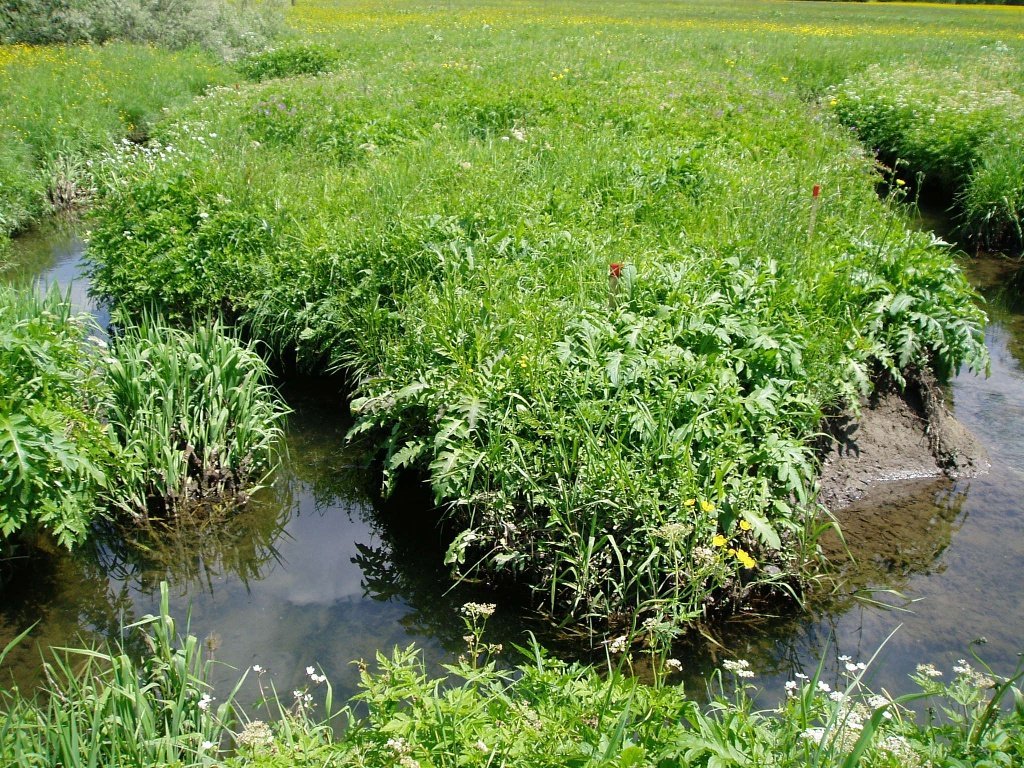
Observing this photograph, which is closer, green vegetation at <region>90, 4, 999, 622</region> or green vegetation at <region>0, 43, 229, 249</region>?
green vegetation at <region>90, 4, 999, 622</region>

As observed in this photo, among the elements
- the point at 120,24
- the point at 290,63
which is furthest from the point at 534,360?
the point at 120,24

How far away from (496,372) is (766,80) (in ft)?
44.4

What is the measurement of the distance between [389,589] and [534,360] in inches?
63.8

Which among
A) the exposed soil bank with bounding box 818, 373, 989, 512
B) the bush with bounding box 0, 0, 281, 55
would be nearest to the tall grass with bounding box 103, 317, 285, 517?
the exposed soil bank with bounding box 818, 373, 989, 512

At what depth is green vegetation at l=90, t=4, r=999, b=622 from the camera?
450 cm

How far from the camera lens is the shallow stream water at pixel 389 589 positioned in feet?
14.3

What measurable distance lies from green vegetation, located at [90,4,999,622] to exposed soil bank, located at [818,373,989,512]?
29 centimetres

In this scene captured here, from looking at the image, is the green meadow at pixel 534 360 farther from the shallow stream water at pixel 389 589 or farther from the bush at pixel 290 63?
the bush at pixel 290 63

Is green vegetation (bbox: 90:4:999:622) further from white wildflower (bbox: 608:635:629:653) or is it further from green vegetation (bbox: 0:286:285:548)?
green vegetation (bbox: 0:286:285:548)

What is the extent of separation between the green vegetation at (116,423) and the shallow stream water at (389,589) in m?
0.33

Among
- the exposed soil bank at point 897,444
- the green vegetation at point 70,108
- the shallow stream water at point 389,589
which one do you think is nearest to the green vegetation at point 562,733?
the shallow stream water at point 389,589

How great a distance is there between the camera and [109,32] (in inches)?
858

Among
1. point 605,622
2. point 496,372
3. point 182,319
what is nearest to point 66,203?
point 182,319

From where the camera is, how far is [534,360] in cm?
504
